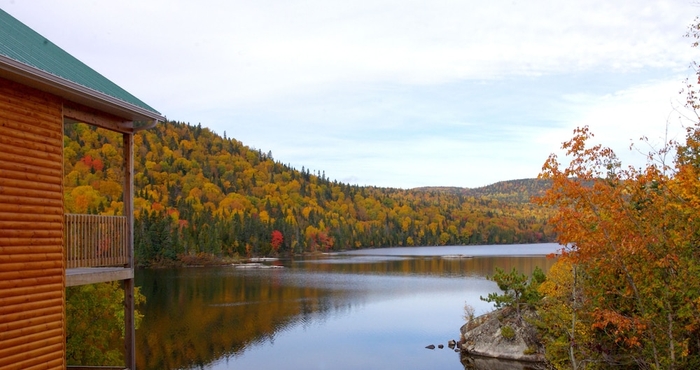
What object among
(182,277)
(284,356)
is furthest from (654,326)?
(182,277)

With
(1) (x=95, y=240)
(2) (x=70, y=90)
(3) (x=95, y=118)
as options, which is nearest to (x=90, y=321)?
(1) (x=95, y=240)

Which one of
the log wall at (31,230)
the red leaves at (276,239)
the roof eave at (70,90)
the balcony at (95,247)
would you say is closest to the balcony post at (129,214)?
the balcony at (95,247)

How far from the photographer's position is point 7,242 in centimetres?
914

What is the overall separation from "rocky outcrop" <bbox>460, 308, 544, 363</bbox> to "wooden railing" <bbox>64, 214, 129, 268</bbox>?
65.2 feet

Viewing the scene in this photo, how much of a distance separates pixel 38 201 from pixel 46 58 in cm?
255

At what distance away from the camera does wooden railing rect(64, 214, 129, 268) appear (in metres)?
11.0

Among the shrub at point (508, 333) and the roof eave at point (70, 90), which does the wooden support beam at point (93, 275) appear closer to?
the roof eave at point (70, 90)

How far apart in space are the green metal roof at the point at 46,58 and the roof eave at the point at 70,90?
7 cm

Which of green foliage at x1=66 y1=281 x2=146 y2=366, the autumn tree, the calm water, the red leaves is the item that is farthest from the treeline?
the autumn tree

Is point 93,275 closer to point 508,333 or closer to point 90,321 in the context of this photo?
point 90,321

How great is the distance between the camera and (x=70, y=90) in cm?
984

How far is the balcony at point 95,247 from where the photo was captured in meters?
11.0

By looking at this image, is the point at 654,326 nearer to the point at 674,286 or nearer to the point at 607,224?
the point at 674,286

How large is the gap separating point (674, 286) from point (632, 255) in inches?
43.7
